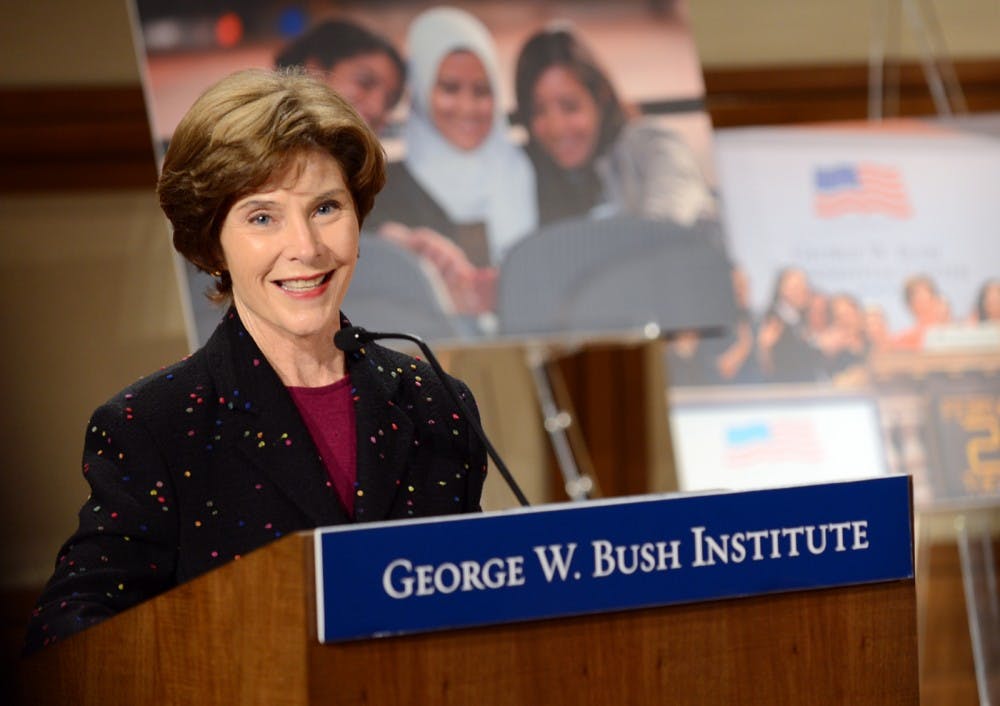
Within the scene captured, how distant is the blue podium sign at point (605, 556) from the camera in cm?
111

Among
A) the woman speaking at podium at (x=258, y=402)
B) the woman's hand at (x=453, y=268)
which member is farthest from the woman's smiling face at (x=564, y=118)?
the woman speaking at podium at (x=258, y=402)

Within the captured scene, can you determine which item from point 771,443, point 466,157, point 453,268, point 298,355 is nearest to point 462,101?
point 466,157

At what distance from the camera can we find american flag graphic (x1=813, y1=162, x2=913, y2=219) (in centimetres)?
401

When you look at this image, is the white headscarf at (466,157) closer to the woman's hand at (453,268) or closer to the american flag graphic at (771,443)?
the woman's hand at (453,268)

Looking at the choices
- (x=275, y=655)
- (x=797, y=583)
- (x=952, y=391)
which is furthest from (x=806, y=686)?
(x=952, y=391)

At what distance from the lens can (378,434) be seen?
160 centimetres

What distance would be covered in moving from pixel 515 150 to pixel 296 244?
192 cm

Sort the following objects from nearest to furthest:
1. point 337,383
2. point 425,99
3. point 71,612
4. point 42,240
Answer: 1. point 71,612
2. point 337,383
3. point 425,99
4. point 42,240

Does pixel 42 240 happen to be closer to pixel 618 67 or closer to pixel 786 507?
pixel 618 67

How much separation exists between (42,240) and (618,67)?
5.31 ft

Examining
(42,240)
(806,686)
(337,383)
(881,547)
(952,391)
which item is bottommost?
(806,686)

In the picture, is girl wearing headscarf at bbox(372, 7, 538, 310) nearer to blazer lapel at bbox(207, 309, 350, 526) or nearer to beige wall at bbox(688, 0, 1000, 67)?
beige wall at bbox(688, 0, 1000, 67)

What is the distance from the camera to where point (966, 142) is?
13.3 ft

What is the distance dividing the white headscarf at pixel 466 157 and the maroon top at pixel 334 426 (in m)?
1.73
